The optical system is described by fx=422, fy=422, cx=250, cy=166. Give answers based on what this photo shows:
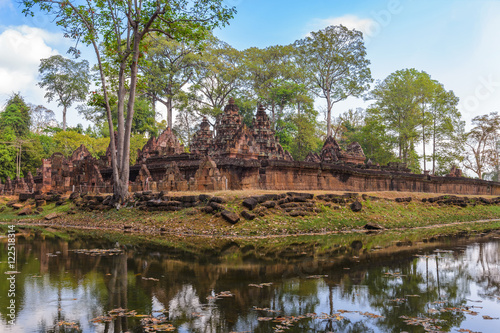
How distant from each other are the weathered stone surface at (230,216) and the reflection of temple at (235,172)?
3721 millimetres

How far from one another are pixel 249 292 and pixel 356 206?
10331 mm

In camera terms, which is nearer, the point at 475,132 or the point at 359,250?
the point at 359,250

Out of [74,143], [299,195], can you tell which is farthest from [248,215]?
[74,143]

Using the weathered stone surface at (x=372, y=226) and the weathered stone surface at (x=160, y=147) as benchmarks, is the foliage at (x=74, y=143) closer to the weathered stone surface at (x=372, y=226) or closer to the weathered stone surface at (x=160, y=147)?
the weathered stone surface at (x=160, y=147)

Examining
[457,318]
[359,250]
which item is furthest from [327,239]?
[457,318]

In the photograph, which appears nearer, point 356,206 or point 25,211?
point 356,206

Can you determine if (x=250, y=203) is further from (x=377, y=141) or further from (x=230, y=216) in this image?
(x=377, y=141)

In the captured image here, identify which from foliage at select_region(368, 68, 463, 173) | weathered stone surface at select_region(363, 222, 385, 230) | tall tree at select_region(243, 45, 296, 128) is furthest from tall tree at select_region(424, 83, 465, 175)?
weathered stone surface at select_region(363, 222, 385, 230)

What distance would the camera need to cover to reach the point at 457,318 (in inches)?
195

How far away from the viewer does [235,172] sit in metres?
18.3

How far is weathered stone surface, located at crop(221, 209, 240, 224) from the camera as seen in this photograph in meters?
12.7

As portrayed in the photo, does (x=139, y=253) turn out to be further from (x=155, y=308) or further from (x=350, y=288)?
(x=350, y=288)

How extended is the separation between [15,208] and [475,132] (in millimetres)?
44459

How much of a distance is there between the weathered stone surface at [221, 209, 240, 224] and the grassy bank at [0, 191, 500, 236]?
0.13 meters
